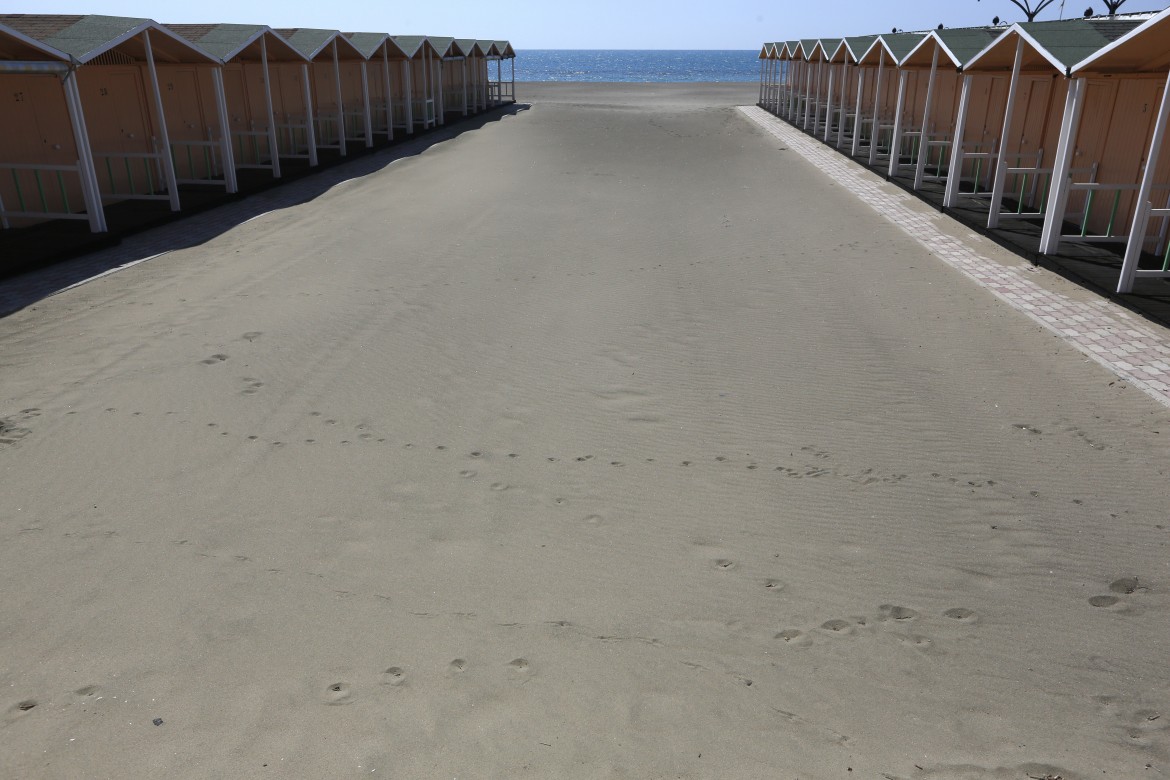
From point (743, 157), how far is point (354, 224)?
41.3 ft

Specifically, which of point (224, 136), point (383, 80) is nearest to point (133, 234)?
point (224, 136)

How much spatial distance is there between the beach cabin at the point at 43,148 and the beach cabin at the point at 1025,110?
13438mm

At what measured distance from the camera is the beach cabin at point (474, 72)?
1346 inches

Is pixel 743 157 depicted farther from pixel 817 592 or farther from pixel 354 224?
pixel 817 592

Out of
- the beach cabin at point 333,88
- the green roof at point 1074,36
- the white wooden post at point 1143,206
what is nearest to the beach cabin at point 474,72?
the beach cabin at point 333,88

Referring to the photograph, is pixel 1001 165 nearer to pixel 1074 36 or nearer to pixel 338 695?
pixel 1074 36

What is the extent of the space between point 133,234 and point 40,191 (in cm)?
153

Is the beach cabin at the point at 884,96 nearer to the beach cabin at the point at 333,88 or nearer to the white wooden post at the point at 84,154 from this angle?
the beach cabin at the point at 333,88

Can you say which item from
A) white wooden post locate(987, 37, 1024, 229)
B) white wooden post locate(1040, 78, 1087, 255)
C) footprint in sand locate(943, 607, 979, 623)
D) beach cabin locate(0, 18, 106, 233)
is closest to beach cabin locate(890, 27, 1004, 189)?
white wooden post locate(987, 37, 1024, 229)

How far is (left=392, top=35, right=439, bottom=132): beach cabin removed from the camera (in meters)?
27.4

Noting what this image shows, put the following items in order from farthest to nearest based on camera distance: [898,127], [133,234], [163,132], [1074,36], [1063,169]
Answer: [898,127]
[163,132]
[133,234]
[1074,36]
[1063,169]

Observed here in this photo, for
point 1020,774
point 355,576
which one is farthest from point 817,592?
point 355,576

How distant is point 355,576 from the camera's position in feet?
16.1

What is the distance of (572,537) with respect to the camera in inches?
210
